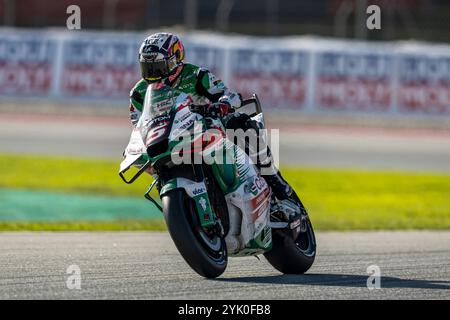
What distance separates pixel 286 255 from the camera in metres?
7.52

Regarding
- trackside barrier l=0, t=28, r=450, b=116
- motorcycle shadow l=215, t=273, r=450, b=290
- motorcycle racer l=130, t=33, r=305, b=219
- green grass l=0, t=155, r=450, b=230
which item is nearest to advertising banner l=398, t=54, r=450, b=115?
trackside barrier l=0, t=28, r=450, b=116

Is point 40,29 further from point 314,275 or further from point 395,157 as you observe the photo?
point 314,275

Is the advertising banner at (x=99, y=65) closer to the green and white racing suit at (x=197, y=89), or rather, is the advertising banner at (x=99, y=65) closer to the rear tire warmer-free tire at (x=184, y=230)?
the green and white racing suit at (x=197, y=89)

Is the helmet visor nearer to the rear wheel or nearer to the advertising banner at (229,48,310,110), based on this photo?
the rear wheel

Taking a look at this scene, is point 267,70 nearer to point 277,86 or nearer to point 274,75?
point 274,75

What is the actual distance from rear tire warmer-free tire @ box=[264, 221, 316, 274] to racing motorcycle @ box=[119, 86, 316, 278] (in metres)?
0.21

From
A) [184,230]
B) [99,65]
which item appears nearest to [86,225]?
[184,230]

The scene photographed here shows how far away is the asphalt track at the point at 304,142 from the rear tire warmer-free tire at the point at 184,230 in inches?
517

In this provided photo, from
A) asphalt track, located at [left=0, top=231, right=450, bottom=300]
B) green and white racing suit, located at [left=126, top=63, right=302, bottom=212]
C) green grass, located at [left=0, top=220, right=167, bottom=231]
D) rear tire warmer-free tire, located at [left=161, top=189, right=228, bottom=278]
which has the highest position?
green and white racing suit, located at [left=126, top=63, right=302, bottom=212]

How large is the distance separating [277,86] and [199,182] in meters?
19.0

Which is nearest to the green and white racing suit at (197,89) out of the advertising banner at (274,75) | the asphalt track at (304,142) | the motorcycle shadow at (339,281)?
the motorcycle shadow at (339,281)

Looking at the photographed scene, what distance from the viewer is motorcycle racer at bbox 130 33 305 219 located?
269 inches
